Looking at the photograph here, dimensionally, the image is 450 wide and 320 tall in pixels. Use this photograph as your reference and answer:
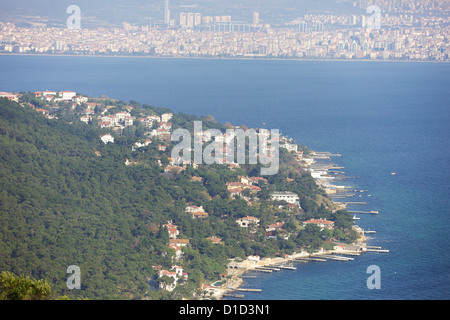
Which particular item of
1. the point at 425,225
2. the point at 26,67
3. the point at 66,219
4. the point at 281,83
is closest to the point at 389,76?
the point at 281,83

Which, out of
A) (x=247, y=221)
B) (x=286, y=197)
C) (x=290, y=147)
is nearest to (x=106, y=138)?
(x=290, y=147)

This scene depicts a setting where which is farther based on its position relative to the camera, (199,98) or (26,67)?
(26,67)

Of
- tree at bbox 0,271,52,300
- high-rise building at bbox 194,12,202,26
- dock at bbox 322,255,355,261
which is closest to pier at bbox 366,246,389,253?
dock at bbox 322,255,355,261

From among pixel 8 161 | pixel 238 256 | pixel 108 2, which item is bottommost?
pixel 238 256

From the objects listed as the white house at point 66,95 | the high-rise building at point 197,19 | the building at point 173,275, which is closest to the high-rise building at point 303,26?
the high-rise building at point 197,19
